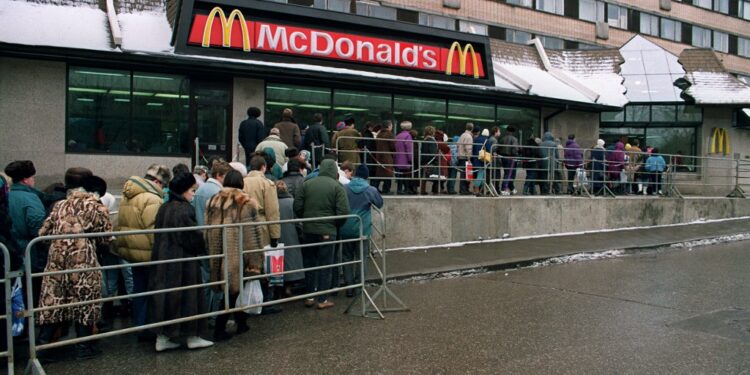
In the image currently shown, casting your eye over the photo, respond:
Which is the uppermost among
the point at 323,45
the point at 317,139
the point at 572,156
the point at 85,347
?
the point at 323,45

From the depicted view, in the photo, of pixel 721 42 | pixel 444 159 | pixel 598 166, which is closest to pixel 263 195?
pixel 444 159

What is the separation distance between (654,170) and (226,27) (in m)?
11.8

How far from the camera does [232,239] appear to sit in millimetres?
6609

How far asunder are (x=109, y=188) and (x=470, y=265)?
7.52 metres

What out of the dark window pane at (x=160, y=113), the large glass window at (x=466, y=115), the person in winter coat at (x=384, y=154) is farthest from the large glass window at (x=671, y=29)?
the dark window pane at (x=160, y=113)

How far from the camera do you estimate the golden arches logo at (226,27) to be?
13586 millimetres

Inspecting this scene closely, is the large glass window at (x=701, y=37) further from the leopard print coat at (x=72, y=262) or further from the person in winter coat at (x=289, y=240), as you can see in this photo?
the leopard print coat at (x=72, y=262)

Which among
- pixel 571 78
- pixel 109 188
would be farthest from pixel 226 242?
pixel 571 78

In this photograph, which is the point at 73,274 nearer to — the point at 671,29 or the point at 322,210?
the point at 322,210

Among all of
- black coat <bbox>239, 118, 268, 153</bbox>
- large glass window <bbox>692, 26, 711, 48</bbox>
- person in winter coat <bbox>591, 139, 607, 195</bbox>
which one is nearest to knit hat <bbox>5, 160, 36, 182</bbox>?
black coat <bbox>239, 118, 268, 153</bbox>

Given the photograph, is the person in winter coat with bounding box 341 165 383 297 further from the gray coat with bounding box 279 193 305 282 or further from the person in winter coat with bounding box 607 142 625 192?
the person in winter coat with bounding box 607 142 625 192

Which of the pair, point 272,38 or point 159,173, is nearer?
point 159,173

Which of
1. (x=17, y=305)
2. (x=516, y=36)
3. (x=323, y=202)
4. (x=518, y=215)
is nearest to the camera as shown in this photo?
(x=17, y=305)

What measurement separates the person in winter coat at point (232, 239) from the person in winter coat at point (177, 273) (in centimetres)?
23
